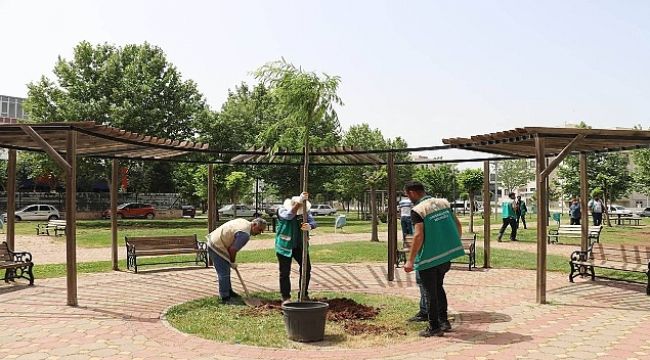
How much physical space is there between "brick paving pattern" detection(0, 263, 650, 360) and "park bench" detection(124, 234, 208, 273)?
588 millimetres

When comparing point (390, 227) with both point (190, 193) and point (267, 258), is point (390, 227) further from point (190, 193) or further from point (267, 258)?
Answer: point (190, 193)

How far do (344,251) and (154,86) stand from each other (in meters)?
21.6

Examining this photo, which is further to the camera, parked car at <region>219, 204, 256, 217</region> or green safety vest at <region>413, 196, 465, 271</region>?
parked car at <region>219, 204, 256, 217</region>

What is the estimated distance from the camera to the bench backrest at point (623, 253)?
9.31 m

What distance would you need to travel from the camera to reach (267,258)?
1441 centimetres

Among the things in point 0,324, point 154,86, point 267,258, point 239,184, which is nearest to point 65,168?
point 0,324

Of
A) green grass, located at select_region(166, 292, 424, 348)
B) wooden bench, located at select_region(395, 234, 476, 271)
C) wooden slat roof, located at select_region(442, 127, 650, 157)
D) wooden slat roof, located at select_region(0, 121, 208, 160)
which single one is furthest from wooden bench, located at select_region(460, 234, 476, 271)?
wooden slat roof, located at select_region(0, 121, 208, 160)

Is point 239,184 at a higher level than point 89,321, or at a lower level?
higher

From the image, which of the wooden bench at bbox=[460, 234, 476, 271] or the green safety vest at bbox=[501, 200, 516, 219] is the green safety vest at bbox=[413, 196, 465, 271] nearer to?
the wooden bench at bbox=[460, 234, 476, 271]

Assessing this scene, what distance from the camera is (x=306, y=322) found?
612 centimetres

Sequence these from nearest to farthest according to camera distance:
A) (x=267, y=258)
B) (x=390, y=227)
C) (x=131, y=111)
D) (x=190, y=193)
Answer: (x=390, y=227)
(x=267, y=258)
(x=131, y=111)
(x=190, y=193)

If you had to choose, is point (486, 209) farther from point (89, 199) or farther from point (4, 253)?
point (89, 199)

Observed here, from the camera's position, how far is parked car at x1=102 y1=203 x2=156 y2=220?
39.1 m

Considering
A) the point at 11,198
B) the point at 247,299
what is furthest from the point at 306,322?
the point at 11,198
